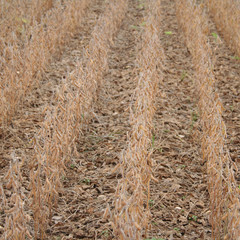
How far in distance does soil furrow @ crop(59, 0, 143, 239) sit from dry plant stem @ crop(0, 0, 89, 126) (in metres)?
0.89

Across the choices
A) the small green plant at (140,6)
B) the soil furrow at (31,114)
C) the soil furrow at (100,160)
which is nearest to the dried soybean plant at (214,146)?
the soil furrow at (100,160)

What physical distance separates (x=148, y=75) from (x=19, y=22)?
3.85 meters

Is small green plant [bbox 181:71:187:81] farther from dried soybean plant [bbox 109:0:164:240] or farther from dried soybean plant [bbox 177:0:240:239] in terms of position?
dried soybean plant [bbox 109:0:164:240]

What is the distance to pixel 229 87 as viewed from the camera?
5.16 m

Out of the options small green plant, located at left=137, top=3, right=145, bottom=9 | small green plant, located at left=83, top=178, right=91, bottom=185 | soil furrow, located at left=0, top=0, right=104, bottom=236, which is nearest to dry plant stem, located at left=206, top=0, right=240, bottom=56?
small green plant, located at left=137, top=3, right=145, bottom=9

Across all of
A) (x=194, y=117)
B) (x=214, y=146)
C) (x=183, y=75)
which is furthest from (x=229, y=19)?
(x=214, y=146)

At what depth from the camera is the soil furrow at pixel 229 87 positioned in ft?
12.8

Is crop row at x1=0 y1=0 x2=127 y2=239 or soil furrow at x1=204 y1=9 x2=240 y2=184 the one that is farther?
soil furrow at x1=204 y1=9 x2=240 y2=184

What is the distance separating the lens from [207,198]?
3.04 m

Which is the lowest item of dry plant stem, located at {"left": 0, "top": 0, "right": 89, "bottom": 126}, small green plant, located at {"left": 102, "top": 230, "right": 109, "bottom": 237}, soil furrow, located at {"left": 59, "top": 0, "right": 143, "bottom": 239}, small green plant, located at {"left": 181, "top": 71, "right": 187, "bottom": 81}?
small green plant, located at {"left": 181, "top": 71, "right": 187, "bottom": 81}

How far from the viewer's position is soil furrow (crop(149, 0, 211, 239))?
9.00 feet

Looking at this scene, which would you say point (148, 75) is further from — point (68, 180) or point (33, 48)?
point (33, 48)

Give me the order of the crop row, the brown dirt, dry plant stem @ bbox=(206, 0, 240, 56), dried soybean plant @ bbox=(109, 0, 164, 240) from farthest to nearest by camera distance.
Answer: dry plant stem @ bbox=(206, 0, 240, 56) < the brown dirt < the crop row < dried soybean plant @ bbox=(109, 0, 164, 240)

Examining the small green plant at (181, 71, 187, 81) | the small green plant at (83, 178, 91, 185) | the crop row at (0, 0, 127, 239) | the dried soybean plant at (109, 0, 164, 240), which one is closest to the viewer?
the dried soybean plant at (109, 0, 164, 240)
